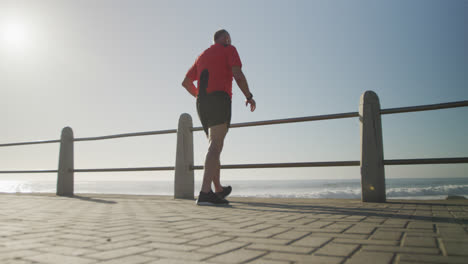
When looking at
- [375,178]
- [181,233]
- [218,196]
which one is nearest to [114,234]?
[181,233]

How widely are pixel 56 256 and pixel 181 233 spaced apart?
65 cm

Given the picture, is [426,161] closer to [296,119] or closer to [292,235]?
[296,119]

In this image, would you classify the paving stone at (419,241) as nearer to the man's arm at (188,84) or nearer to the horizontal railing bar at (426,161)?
the horizontal railing bar at (426,161)

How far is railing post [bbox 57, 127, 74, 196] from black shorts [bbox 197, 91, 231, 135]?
12.6 feet

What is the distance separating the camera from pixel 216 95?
3.63 m

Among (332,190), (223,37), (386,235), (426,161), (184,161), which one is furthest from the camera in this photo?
(332,190)

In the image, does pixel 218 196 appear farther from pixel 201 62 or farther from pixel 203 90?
pixel 201 62

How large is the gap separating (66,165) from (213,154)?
3999mm

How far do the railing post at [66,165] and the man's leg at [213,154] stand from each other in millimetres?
3782

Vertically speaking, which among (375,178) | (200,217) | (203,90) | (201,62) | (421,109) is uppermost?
(201,62)

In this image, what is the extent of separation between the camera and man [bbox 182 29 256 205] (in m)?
3.58

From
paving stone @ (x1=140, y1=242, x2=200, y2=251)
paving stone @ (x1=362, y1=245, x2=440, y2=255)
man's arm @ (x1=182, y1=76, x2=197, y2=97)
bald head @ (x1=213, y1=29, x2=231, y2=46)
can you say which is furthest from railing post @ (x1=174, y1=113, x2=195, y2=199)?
paving stone @ (x1=362, y1=245, x2=440, y2=255)

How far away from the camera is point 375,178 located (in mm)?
3732

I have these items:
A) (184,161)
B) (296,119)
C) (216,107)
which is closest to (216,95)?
(216,107)
